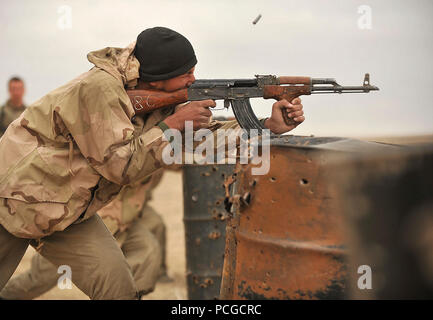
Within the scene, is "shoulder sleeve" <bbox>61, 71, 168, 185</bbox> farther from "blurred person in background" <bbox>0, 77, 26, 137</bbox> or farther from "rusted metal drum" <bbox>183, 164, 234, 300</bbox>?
"blurred person in background" <bbox>0, 77, 26, 137</bbox>

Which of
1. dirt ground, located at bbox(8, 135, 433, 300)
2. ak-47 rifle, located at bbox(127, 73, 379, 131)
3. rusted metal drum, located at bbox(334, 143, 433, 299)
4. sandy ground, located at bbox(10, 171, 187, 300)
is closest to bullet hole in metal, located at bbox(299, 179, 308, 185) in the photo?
rusted metal drum, located at bbox(334, 143, 433, 299)

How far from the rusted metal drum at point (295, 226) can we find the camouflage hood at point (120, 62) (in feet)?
3.33

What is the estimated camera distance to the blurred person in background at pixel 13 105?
9305 millimetres

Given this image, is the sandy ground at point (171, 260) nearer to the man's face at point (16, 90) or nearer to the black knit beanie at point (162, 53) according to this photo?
the man's face at point (16, 90)

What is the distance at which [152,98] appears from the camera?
3.47 m

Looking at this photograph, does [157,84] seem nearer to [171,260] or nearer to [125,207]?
[125,207]

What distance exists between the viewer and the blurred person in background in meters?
9.30

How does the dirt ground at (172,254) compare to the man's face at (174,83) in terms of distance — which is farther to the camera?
the dirt ground at (172,254)

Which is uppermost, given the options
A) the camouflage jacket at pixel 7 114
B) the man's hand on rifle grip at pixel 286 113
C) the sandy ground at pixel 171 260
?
the man's hand on rifle grip at pixel 286 113

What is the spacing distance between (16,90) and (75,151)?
6.70 metres

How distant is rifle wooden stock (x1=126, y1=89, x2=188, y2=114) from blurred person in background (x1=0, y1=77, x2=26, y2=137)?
6214 mm

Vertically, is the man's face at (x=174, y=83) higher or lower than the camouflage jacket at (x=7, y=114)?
higher

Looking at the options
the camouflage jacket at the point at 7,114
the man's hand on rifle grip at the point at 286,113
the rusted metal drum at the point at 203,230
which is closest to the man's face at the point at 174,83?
the man's hand on rifle grip at the point at 286,113

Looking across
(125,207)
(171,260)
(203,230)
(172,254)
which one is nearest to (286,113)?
(203,230)
